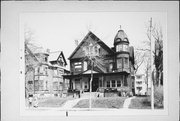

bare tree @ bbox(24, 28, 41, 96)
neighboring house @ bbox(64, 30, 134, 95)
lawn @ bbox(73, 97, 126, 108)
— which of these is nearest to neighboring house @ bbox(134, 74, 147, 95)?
neighboring house @ bbox(64, 30, 134, 95)

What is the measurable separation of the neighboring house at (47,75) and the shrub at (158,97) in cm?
81

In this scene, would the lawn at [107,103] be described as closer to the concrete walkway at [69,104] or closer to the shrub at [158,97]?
the concrete walkway at [69,104]

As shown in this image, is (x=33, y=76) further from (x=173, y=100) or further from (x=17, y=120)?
(x=173, y=100)

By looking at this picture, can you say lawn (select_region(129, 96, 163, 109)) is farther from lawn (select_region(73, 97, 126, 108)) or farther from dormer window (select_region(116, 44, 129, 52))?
dormer window (select_region(116, 44, 129, 52))

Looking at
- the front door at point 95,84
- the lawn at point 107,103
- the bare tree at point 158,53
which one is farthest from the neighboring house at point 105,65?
the bare tree at point 158,53

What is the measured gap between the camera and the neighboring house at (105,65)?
205 centimetres

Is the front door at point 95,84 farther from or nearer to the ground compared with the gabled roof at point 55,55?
nearer to the ground

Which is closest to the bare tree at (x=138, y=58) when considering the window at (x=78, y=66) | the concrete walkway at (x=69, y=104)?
the window at (x=78, y=66)

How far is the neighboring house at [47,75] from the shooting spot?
2043mm

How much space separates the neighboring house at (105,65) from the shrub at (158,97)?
22cm

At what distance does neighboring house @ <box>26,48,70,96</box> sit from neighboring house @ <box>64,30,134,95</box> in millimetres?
74

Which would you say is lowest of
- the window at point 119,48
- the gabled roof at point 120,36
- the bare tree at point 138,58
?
the bare tree at point 138,58

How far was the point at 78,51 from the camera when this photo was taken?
2064 millimetres

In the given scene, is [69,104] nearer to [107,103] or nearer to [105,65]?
[107,103]
